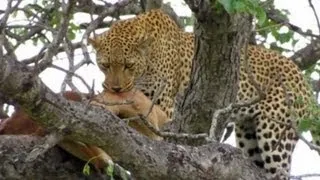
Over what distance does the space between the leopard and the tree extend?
8.87 ft

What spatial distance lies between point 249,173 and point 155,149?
58 cm

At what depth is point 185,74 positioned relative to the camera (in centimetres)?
938

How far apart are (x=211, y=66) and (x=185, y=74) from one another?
372 cm

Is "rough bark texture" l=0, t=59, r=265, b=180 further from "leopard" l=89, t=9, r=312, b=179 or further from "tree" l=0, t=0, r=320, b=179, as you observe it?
"leopard" l=89, t=9, r=312, b=179

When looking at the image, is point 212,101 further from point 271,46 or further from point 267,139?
point 267,139

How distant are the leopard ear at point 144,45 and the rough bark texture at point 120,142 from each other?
404 centimetres

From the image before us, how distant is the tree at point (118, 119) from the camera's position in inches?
160

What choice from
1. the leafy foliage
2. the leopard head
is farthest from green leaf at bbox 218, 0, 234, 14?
the leopard head

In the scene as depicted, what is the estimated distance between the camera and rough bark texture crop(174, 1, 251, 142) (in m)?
5.39

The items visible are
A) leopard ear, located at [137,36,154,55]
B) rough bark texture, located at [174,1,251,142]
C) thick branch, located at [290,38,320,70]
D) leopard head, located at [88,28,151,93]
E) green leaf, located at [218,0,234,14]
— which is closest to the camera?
green leaf, located at [218,0,234,14]

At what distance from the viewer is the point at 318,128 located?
5.51 m

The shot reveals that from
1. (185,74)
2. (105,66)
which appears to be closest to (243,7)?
(105,66)

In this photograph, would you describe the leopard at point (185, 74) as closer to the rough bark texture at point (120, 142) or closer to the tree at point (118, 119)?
the tree at point (118, 119)

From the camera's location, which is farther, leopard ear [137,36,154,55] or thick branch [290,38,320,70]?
leopard ear [137,36,154,55]
